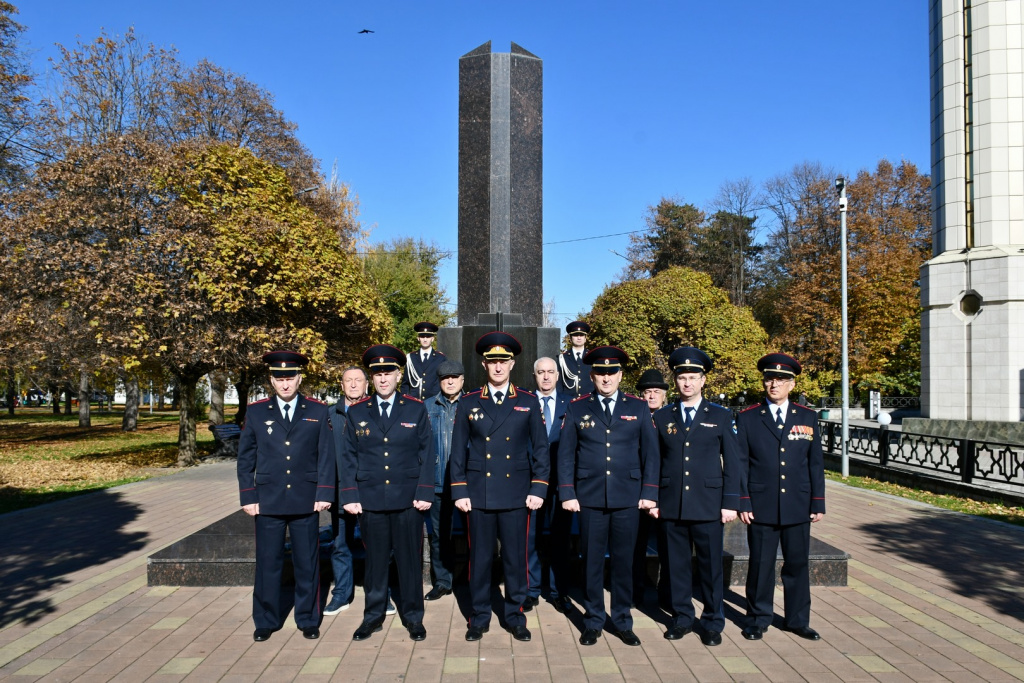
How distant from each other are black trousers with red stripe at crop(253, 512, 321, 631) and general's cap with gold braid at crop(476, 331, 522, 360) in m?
1.61

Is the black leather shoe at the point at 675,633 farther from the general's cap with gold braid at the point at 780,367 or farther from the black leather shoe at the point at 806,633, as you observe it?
the general's cap with gold braid at the point at 780,367

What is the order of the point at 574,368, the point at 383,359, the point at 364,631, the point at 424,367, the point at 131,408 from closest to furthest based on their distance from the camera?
1. the point at 364,631
2. the point at 383,359
3. the point at 424,367
4. the point at 574,368
5. the point at 131,408

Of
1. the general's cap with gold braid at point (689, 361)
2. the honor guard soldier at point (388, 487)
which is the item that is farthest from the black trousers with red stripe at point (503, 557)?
the general's cap with gold braid at point (689, 361)

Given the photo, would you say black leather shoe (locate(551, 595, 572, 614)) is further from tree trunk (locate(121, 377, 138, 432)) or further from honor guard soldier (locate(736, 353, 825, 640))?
tree trunk (locate(121, 377, 138, 432))

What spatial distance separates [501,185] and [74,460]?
14.6 meters

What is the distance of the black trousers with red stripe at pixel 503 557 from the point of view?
4840 mm

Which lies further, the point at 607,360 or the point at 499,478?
the point at 607,360

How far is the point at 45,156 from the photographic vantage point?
64.8 ft

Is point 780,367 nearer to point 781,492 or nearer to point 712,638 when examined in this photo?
point 781,492

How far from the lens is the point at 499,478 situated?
480 cm

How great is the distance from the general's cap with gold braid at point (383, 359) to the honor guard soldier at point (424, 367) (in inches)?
76.4

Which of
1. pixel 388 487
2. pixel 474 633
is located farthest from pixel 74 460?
pixel 474 633

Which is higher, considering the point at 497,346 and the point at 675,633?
the point at 497,346

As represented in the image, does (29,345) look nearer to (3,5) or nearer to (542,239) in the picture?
(3,5)
